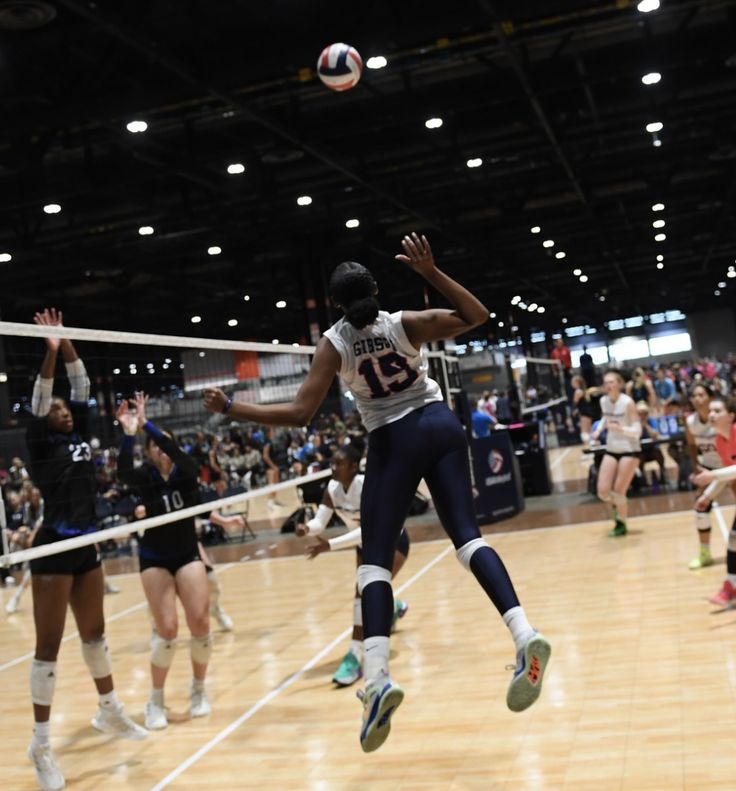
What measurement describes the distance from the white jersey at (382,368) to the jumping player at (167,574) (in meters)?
2.68

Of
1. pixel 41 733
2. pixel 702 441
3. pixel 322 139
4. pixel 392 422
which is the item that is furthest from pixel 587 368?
pixel 392 422

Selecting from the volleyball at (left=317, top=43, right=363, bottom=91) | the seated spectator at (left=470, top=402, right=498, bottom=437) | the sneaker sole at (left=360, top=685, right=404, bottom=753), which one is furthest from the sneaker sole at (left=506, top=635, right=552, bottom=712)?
the seated spectator at (left=470, top=402, right=498, bottom=437)

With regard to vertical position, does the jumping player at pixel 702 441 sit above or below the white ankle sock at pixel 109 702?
above

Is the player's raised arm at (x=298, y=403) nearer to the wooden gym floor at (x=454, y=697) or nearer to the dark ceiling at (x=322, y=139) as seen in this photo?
the wooden gym floor at (x=454, y=697)

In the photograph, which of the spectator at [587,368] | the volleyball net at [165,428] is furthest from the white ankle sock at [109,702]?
the spectator at [587,368]

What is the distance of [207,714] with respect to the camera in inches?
268

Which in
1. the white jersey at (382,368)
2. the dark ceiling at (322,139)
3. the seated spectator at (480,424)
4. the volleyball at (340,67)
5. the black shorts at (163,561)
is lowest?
the black shorts at (163,561)

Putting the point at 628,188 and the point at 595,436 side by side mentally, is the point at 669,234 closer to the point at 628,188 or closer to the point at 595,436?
the point at 628,188

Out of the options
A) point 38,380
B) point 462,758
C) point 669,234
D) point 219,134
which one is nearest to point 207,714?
point 462,758

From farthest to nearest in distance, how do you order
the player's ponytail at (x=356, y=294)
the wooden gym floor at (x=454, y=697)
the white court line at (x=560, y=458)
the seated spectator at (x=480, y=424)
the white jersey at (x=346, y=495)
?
the white court line at (x=560, y=458), the seated spectator at (x=480, y=424), the white jersey at (x=346, y=495), the wooden gym floor at (x=454, y=697), the player's ponytail at (x=356, y=294)

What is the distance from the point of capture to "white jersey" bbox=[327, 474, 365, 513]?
7.65 meters

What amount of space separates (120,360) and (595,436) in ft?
26.3

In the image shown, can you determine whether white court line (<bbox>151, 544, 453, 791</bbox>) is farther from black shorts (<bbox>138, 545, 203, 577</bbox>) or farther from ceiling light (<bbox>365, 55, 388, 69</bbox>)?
ceiling light (<bbox>365, 55, 388, 69</bbox>)

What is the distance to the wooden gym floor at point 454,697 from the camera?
517 cm
